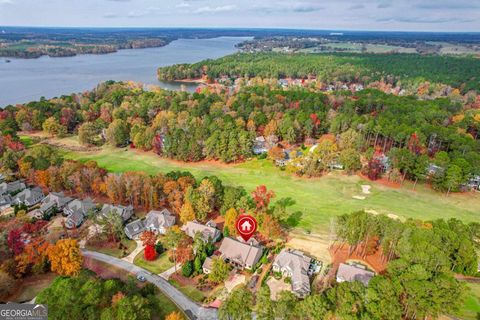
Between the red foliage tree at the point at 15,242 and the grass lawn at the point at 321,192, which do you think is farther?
the grass lawn at the point at 321,192

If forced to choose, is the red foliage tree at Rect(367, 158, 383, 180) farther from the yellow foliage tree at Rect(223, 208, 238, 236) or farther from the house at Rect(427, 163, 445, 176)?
the yellow foliage tree at Rect(223, 208, 238, 236)

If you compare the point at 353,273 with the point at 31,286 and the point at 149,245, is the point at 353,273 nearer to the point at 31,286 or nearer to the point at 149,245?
the point at 149,245

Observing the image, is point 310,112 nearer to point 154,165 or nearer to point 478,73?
point 154,165

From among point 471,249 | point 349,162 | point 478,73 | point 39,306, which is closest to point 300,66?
point 478,73

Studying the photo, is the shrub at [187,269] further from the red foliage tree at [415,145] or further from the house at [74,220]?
the red foliage tree at [415,145]

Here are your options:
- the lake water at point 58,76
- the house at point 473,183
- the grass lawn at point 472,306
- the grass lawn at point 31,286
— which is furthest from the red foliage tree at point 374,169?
the lake water at point 58,76

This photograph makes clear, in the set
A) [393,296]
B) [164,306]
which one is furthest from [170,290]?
[393,296]

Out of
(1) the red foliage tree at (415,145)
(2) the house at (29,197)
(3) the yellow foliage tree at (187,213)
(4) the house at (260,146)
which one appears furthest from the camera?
(4) the house at (260,146)
